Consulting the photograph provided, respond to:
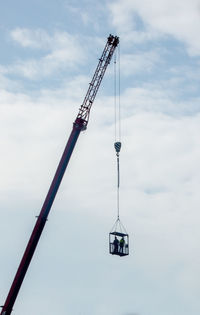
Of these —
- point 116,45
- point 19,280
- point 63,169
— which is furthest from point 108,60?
point 19,280

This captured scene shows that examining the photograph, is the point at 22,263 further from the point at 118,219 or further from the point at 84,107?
the point at 84,107

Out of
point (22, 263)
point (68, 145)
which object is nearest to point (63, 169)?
point (68, 145)

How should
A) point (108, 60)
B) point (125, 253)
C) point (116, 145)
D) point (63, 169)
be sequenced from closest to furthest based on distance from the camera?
point (125, 253) → point (63, 169) → point (116, 145) → point (108, 60)

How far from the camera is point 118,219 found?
1849 inches

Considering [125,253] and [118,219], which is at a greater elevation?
[118,219]

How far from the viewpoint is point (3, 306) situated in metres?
43.4

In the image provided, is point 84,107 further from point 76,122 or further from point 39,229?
point 39,229

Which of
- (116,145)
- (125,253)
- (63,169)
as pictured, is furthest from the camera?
(116,145)

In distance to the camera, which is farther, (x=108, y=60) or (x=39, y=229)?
(x=108, y=60)

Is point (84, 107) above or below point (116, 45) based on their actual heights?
below

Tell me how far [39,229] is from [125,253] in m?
8.55

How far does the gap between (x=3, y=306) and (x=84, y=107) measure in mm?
22112

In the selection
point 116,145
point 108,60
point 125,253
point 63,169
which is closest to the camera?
point 125,253

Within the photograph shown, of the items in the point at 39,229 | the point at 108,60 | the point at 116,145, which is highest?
the point at 108,60
